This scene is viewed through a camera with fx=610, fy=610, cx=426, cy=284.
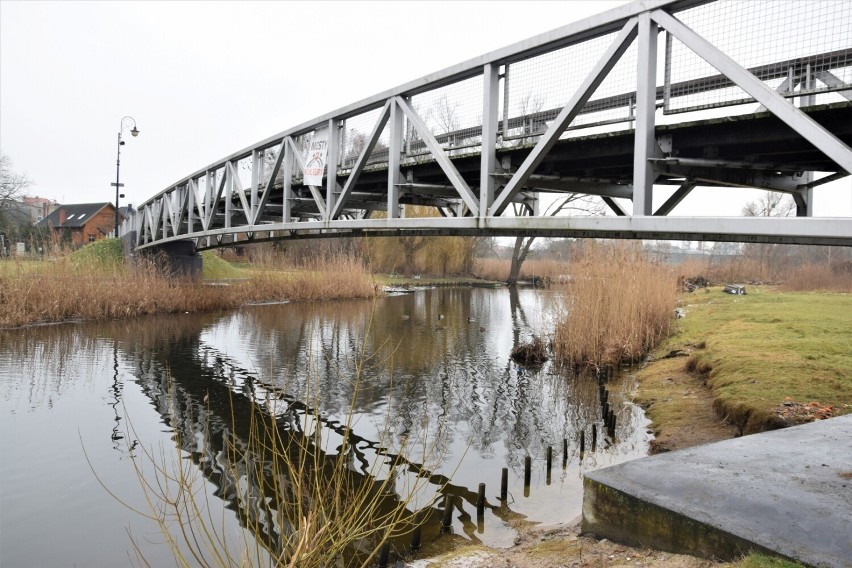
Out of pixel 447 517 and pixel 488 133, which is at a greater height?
pixel 488 133

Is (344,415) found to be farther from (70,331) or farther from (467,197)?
(70,331)

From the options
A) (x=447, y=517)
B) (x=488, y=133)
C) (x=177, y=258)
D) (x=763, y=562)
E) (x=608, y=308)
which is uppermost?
(x=488, y=133)

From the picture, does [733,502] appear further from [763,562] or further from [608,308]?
[608,308]

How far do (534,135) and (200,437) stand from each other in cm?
656

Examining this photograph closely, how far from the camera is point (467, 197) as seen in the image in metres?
7.96

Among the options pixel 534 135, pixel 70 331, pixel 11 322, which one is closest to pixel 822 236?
pixel 534 135

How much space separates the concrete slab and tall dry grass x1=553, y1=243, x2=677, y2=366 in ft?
26.5

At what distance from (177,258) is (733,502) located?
28.3 metres

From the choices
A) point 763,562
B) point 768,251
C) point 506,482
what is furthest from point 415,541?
point 768,251

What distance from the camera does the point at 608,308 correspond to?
1377cm

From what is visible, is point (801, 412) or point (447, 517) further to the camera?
point (801, 412)

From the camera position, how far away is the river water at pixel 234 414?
6.16 metres

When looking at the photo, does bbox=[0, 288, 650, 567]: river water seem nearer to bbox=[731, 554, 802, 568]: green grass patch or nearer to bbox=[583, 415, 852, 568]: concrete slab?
bbox=[583, 415, 852, 568]: concrete slab

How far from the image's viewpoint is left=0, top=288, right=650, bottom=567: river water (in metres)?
6.16
